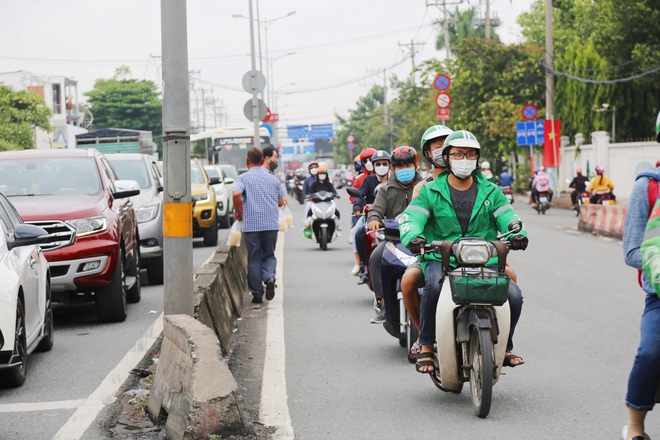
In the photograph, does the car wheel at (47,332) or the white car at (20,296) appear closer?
the white car at (20,296)

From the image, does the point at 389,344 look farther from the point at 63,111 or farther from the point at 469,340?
the point at 63,111

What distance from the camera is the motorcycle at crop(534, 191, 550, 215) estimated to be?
109 ft

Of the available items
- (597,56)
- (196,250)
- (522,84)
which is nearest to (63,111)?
(522,84)

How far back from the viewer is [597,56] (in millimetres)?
41781

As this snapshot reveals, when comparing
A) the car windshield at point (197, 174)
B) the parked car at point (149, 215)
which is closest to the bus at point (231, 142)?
the car windshield at point (197, 174)

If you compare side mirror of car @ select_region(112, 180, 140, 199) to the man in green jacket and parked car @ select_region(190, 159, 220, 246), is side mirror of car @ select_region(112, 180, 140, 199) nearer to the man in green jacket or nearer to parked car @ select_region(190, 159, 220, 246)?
the man in green jacket

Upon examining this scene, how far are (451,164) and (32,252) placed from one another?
388 centimetres

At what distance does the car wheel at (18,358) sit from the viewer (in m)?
7.46

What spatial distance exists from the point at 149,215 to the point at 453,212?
29.1 feet

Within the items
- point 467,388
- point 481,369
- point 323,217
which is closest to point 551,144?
point 323,217

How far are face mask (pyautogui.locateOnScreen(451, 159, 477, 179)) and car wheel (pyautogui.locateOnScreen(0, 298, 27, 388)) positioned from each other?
3331mm

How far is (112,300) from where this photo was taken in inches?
424

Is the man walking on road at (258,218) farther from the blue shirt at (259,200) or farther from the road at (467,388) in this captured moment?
Result: the road at (467,388)

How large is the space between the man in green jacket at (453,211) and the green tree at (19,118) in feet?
81.9
